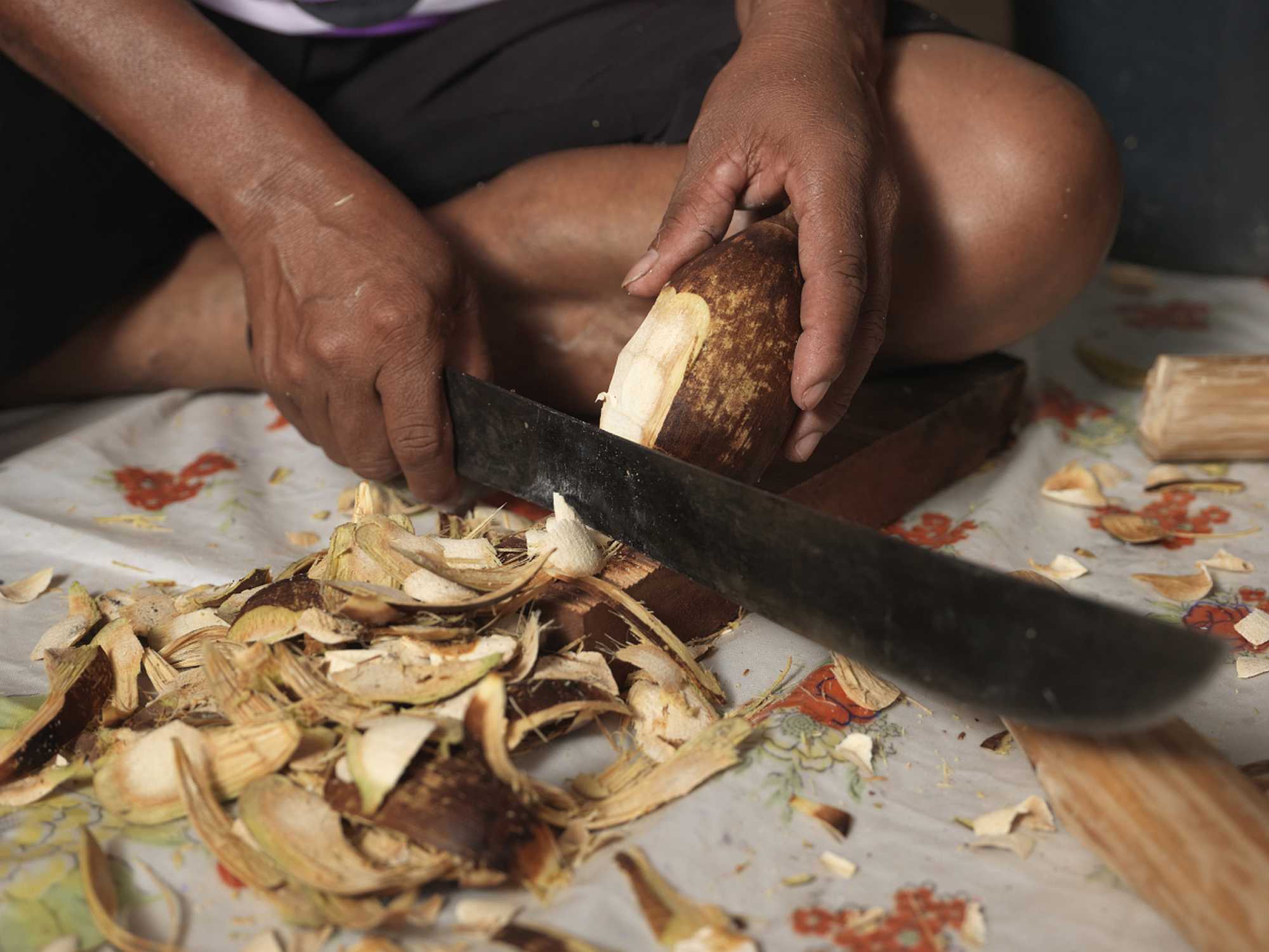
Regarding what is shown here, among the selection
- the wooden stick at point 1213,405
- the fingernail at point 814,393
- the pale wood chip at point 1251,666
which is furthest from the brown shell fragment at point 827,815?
the wooden stick at point 1213,405

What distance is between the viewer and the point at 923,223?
1.30m

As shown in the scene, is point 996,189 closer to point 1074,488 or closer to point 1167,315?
point 1074,488

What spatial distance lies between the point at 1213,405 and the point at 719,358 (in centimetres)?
80

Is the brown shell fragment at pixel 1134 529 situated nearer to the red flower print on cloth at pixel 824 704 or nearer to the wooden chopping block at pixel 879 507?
the wooden chopping block at pixel 879 507

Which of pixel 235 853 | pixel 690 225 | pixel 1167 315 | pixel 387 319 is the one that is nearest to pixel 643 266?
pixel 690 225

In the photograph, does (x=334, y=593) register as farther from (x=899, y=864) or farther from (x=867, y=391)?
(x=867, y=391)

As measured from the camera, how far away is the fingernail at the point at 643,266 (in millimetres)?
1016

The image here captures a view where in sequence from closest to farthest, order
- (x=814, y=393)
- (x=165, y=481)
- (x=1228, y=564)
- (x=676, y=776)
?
(x=676, y=776)
(x=814, y=393)
(x=1228, y=564)
(x=165, y=481)

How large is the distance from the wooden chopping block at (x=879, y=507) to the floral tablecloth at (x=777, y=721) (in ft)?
0.16

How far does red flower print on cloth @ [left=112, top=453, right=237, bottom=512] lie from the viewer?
1.39 meters

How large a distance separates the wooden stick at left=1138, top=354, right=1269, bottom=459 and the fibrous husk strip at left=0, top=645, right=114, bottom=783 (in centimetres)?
129

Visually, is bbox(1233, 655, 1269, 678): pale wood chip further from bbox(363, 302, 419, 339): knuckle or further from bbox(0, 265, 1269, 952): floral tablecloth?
bbox(363, 302, 419, 339): knuckle

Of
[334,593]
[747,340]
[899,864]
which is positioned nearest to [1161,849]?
[899,864]

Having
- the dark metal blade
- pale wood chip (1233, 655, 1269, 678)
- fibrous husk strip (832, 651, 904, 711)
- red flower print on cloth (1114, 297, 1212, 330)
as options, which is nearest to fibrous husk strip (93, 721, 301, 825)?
the dark metal blade
